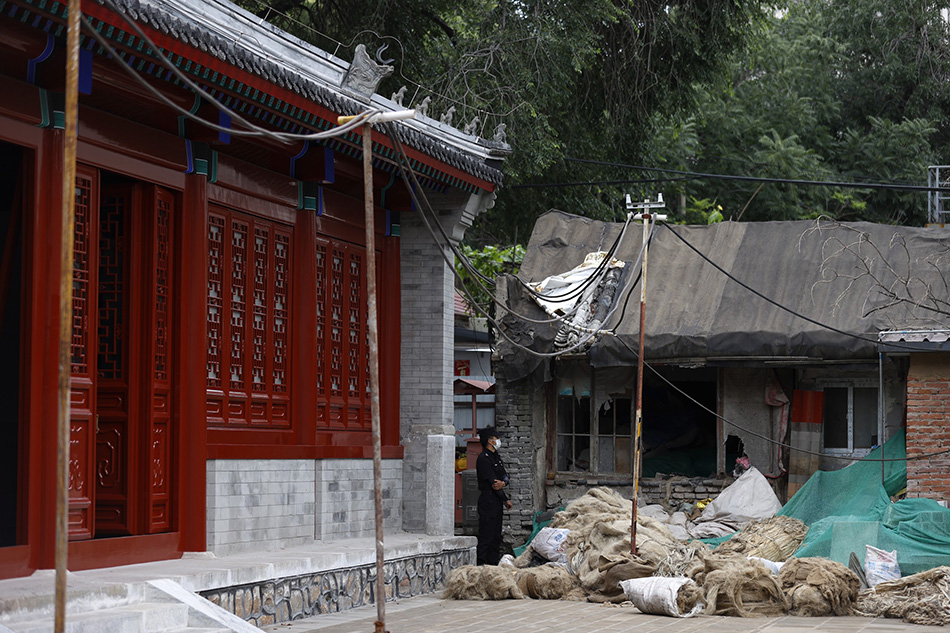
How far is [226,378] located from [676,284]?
364 inches

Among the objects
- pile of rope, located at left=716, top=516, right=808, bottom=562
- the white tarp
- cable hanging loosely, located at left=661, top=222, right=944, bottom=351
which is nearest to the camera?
pile of rope, located at left=716, top=516, right=808, bottom=562

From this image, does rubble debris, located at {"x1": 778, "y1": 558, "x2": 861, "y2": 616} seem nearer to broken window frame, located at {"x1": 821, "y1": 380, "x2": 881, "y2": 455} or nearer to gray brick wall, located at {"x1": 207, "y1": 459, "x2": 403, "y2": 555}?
gray brick wall, located at {"x1": 207, "y1": 459, "x2": 403, "y2": 555}

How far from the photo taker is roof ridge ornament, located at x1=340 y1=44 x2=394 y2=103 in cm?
1252

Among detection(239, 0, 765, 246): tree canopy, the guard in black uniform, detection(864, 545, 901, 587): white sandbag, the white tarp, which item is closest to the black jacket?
the guard in black uniform

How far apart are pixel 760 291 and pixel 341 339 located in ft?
24.2

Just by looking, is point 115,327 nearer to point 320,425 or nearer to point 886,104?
point 320,425

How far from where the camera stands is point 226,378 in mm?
11211

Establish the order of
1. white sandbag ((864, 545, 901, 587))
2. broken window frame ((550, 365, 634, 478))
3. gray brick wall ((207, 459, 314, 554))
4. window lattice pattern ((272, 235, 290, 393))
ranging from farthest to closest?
1. broken window frame ((550, 365, 634, 478))
2. white sandbag ((864, 545, 901, 587))
3. window lattice pattern ((272, 235, 290, 393))
4. gray brick wall ((207, 459, 314, 554))

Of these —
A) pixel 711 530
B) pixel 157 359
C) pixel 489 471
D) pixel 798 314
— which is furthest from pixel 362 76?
pixel 711 530

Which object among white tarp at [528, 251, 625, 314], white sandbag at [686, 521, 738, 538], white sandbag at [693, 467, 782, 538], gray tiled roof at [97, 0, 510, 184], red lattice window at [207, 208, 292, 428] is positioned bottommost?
white sandbag at [686, 521, 738, 538]

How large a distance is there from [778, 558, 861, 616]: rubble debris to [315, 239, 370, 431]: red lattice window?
4890mm

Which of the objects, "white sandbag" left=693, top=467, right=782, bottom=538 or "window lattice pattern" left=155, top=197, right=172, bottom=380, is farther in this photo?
"white sandbag" left=693, top=467, right=782, bottom=538

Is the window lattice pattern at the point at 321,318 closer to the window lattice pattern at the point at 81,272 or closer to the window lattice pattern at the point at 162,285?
the window lattice pattern at the point at 162,285

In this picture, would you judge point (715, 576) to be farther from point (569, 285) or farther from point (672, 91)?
point (672, 91)
